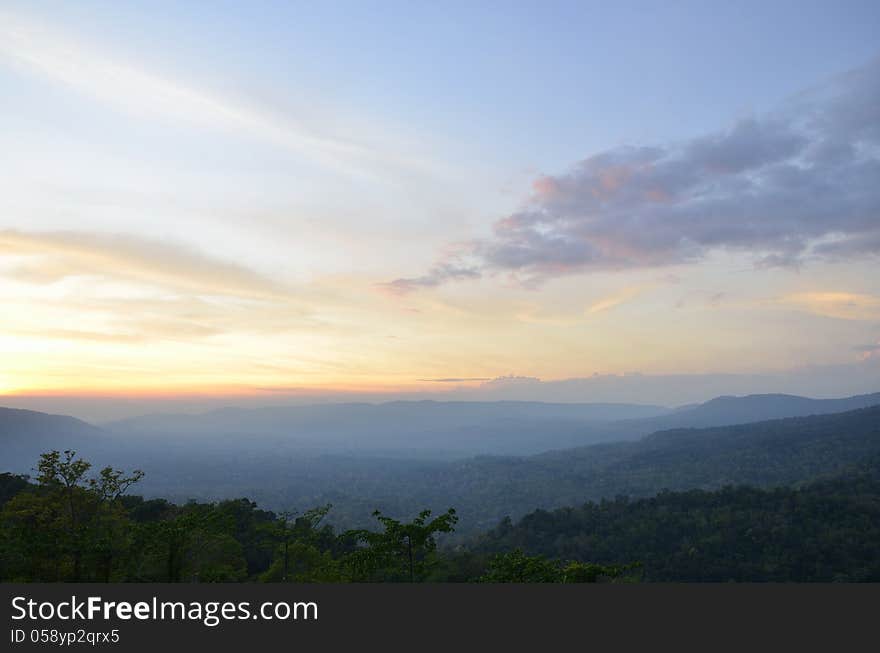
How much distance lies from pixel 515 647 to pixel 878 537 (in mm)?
Result: 116538

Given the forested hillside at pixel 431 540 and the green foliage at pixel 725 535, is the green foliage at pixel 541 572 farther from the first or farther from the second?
the green foliage at pixel 725 535

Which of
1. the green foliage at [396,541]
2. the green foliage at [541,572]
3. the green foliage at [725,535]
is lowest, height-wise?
the green foliage at [725,535]

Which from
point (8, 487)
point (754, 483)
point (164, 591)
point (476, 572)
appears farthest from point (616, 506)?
point (164, 591)

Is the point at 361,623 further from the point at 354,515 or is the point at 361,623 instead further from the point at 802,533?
the point at 354,515

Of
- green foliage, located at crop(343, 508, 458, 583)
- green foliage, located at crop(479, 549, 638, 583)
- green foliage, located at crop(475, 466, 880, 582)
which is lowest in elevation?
green foliage, located at crop(475, 466, 880, 582)

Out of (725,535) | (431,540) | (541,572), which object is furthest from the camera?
(725,535)

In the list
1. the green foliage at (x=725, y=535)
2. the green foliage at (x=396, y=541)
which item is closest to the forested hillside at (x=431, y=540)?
the green foliage at (x=396, y=541)

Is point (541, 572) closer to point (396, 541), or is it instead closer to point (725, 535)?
point (396, 541)

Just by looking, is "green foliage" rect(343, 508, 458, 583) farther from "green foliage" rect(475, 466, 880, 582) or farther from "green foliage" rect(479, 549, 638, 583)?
"green foliage" rect(475, 466, 880, 582)

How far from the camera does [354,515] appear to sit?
159250 millimetres

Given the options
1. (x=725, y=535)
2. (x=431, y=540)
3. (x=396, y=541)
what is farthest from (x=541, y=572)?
(x=725, y=535)

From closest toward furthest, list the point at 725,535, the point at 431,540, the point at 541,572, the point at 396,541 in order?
the point at 396,541, the point at 431,540, the point at 541,572, the point at 725,535

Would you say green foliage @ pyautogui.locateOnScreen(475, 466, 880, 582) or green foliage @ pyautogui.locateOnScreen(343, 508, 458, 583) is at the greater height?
green foliage @ pyautogui.locateOnScreen(343, 508, 458, 583)

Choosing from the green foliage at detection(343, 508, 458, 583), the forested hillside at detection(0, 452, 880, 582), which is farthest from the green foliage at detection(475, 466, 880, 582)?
the green foliage at detection(343, 508, 458, 583)
